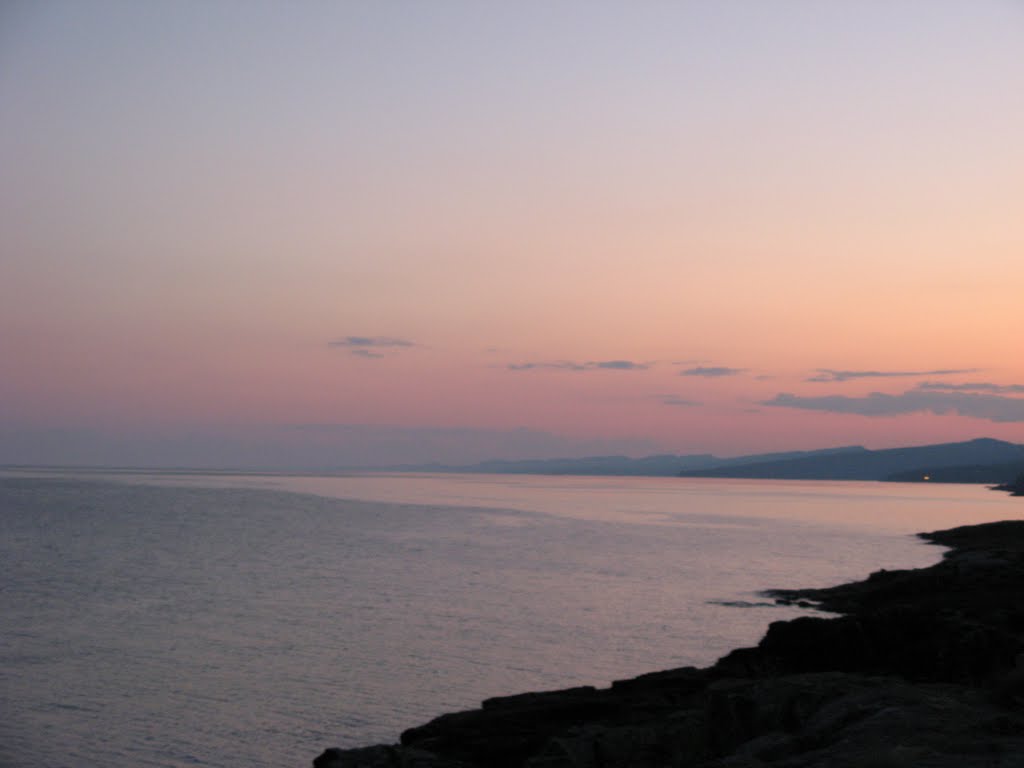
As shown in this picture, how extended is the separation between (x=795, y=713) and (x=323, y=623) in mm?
31259

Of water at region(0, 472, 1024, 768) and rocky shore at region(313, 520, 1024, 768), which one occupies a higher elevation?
rocky shore at region(313, 520, 1024, 768)

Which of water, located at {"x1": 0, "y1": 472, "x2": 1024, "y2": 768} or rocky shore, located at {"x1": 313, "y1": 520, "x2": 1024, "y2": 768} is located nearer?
rocky shore, located at {"x1": 313, "y1": 520, "x2": 1024, "y2": 768}

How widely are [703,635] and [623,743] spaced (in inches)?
1006

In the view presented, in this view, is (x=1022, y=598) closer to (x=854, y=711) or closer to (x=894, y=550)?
(x=854, y=711)

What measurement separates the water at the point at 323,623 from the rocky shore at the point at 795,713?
18.0 feet

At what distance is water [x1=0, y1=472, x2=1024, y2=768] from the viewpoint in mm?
29016

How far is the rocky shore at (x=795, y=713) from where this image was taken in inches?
655

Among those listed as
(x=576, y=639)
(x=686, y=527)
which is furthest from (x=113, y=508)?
(x=576, y=639)

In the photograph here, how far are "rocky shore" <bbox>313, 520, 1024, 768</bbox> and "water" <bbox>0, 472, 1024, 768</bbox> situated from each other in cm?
548

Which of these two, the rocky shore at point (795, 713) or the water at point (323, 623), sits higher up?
the rocky shore at point (795, 713)

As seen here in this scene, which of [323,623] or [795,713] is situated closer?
[795,713]

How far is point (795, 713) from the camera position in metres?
19.9

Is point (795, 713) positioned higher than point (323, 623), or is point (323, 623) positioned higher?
point (795, 713)

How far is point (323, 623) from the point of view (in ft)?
155
